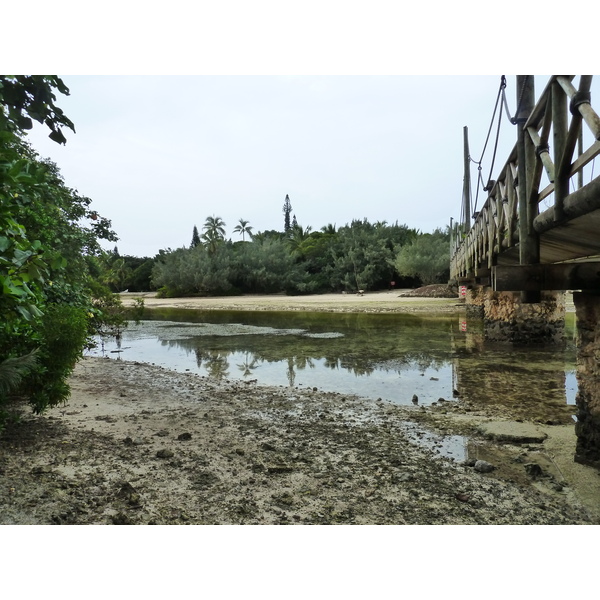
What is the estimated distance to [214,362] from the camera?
34.1 feet

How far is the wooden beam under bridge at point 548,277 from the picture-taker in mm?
4055

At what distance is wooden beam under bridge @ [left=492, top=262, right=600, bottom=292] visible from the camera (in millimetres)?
4055

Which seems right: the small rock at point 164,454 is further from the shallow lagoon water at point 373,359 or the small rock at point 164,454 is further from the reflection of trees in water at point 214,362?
the reflection of trees in water at point 214,362

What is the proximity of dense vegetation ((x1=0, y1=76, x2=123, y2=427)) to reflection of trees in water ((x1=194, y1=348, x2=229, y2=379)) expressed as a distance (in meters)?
2.32

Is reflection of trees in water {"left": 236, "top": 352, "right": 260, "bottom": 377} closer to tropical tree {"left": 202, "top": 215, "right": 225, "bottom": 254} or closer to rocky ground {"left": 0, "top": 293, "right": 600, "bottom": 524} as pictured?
rocky ground {"left": 0, "top": 293, "right": 600, "bottom": 524}

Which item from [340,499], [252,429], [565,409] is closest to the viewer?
[340,499]

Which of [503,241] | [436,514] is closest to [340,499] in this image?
[436,514]

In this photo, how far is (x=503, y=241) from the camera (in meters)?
6.69

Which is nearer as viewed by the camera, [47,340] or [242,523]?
[242,523]

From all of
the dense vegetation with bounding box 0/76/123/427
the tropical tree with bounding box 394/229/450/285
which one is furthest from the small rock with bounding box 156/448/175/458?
the tropical tree with bounding box 394/229/450/285

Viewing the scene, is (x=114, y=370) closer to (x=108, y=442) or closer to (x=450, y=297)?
(x=108, y=442)

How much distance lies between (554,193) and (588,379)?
5.96 feet

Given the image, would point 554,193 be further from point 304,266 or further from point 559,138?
point 304,266

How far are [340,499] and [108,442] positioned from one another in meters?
2.27
